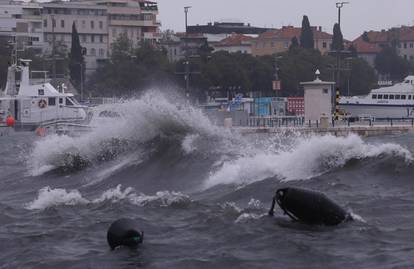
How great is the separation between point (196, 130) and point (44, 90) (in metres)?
34.6

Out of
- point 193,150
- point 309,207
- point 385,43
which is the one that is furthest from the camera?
point 385,43

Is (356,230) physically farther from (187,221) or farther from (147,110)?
(147,110)

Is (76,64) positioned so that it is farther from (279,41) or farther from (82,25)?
(279,41)

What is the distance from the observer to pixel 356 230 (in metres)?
16.6

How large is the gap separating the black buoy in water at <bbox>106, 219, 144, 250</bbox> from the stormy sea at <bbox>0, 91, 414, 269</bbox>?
161mm

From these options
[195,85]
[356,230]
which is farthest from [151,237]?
[195,85]

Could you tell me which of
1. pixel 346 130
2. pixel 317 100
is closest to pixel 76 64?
pixel 317 100

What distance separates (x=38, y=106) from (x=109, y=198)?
42128 millimetres

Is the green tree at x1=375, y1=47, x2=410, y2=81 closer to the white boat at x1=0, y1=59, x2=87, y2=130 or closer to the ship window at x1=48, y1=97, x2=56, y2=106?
the white boat at x1=0, y1=59, x2=87, y2=130

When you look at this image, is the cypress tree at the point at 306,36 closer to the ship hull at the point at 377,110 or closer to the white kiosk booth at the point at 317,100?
the ship hull at the point at 377,110

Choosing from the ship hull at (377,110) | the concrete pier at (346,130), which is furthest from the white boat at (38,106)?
the ship hull at (377,110)

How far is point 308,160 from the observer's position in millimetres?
22328

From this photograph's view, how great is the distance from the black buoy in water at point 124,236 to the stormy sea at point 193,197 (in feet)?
0.53

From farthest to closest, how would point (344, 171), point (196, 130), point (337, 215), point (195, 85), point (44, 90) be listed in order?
point (195, 85), point (44, 90), point (196, 130), point (344, 171), point (337, 215)
